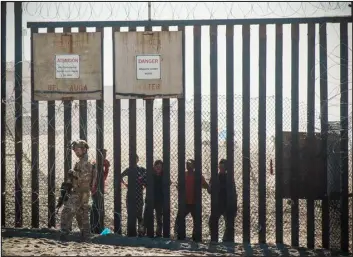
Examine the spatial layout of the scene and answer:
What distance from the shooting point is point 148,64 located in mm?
4930

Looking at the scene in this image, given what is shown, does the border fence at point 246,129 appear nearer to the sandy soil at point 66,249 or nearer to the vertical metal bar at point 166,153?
the vertical metal bar at point 166,153

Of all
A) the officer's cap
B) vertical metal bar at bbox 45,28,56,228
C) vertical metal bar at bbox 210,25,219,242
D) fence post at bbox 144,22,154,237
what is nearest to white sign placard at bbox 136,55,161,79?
fence post at bbox 144,22,154,237

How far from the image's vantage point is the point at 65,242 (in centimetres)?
471

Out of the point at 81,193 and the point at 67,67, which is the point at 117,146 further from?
the point at 67,67

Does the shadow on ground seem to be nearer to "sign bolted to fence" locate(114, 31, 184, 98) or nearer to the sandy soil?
the sandy soil

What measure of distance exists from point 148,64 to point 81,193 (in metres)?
2.01

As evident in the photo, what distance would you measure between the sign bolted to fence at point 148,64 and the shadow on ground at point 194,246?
6.30 ft

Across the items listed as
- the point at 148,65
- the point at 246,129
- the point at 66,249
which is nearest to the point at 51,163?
the point at 66,249

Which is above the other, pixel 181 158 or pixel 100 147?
pixel 100 147

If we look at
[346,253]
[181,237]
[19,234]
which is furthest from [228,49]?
[19,234]

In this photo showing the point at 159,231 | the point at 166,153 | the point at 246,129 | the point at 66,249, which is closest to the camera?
the point at 66,249

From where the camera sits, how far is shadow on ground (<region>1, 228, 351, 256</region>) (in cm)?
461

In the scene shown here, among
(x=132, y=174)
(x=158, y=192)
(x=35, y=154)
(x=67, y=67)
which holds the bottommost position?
(x=158, y=192)

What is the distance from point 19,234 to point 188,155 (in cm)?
876
